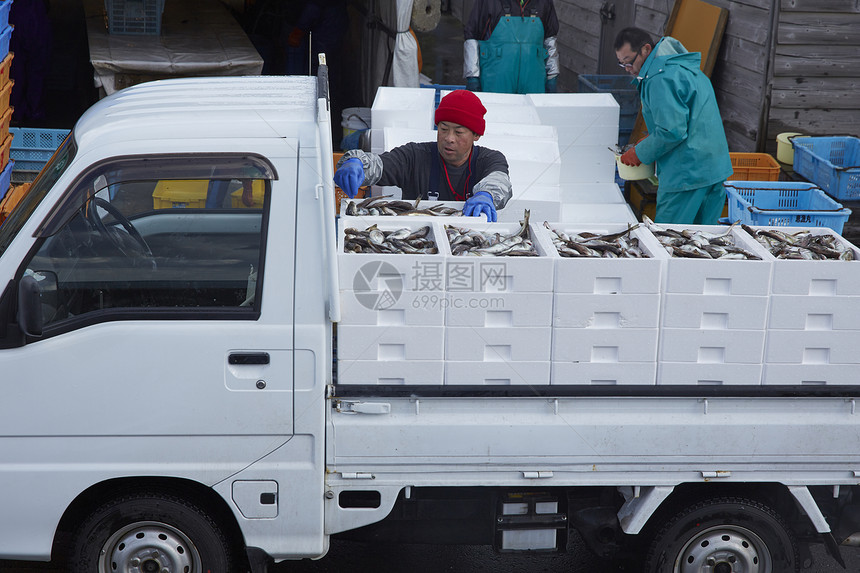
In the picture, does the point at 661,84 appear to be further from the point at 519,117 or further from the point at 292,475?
the point at 292,475

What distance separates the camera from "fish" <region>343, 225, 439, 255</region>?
3.77 m

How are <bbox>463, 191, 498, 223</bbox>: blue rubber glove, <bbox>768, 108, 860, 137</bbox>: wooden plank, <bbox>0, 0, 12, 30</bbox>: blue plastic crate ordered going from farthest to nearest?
<bbox>768, 108, 860, 137</bbox>: wooden plank < <bbox>0, 0, 12, 30</bbox>: blue plastic crate < <bbox>463, 191, 498, 223</bbox>: blue rubber glove

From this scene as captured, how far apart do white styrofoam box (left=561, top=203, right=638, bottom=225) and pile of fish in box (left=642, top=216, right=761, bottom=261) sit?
8.05 feet

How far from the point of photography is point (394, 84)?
957 cm

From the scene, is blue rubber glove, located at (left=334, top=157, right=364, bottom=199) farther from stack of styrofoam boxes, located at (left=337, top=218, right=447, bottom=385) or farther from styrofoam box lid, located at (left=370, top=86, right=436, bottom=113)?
styrofoam box lid, located at (left=370, top=86, right=436, bottom=113)

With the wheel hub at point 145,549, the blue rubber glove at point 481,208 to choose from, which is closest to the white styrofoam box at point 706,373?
the blue rubber glove at point 481,208

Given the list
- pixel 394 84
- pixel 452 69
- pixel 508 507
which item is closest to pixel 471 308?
pixel 508 507

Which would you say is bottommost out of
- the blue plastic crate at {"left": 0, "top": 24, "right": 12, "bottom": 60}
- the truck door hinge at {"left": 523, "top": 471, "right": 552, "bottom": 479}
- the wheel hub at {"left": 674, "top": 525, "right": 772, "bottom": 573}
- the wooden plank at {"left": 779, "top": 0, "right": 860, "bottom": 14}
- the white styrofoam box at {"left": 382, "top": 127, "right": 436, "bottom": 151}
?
the wheel hub at {"left": 674, "top": 525, "right": 772, "bottom": 573}

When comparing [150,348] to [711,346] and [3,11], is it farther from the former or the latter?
[3,11]

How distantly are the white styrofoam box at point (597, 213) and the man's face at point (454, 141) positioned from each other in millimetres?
1492

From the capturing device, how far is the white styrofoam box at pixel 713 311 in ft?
11.9

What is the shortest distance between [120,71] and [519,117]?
14.0ft

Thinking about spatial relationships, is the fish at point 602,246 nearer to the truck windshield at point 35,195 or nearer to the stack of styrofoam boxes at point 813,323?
the stack of styrofoam boxes at point 813,323

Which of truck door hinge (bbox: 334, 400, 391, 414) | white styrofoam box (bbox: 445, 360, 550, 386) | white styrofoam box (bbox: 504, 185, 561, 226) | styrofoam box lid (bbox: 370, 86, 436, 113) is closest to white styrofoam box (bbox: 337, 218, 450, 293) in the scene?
white styrofoam box (bbox: 445, 360, 550, 386)
